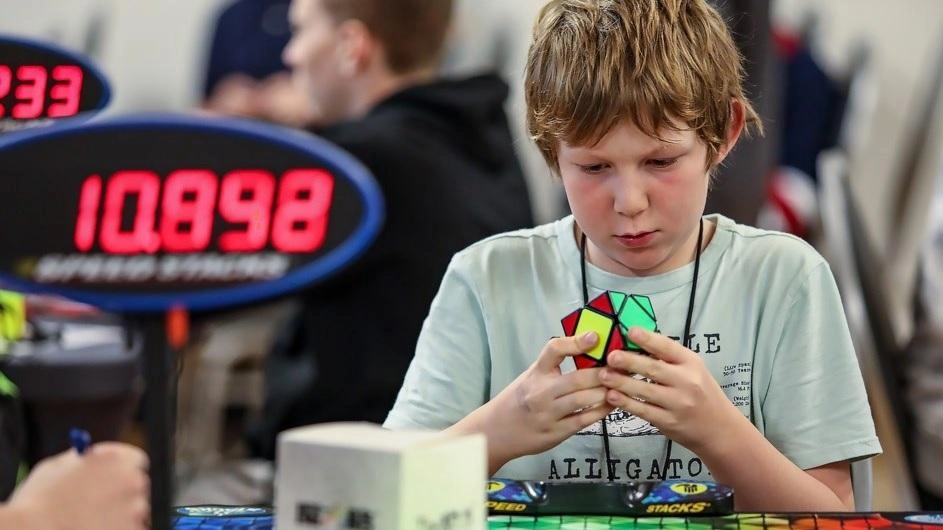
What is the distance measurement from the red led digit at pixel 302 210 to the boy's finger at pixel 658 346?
0.24 m

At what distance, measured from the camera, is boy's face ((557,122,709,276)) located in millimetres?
981

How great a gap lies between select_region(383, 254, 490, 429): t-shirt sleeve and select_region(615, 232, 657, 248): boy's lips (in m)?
0.16

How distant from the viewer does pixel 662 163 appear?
3.26 feet

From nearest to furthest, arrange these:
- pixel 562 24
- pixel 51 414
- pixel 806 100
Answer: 1. pixel 562 24
2. pixel 51 414
3. pixel 806 100

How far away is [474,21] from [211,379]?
1784 mm

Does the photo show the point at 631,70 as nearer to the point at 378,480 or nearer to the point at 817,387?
the point at 817,387

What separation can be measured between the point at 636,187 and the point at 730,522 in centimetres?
26

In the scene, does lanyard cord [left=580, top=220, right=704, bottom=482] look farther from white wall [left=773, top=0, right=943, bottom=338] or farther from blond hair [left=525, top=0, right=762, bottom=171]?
white wall [left=773, top=0, right=943, bottom=338]

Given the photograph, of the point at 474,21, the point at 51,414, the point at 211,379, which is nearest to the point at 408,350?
the point at 51,414

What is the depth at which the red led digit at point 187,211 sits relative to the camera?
700 mm

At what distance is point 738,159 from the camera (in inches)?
52.0

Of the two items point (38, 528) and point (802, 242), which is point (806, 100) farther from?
point (38, 528)

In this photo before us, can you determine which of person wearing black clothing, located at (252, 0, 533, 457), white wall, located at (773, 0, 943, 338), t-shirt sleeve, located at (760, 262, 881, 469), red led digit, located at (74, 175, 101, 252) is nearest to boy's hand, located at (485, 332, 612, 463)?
t-shirt sleeve, located at (760, 262, 881, 469)

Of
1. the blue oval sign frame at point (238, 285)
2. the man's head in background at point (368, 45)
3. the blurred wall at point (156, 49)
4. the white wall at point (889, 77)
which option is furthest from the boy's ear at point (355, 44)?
the white wall at point (889, 77)
